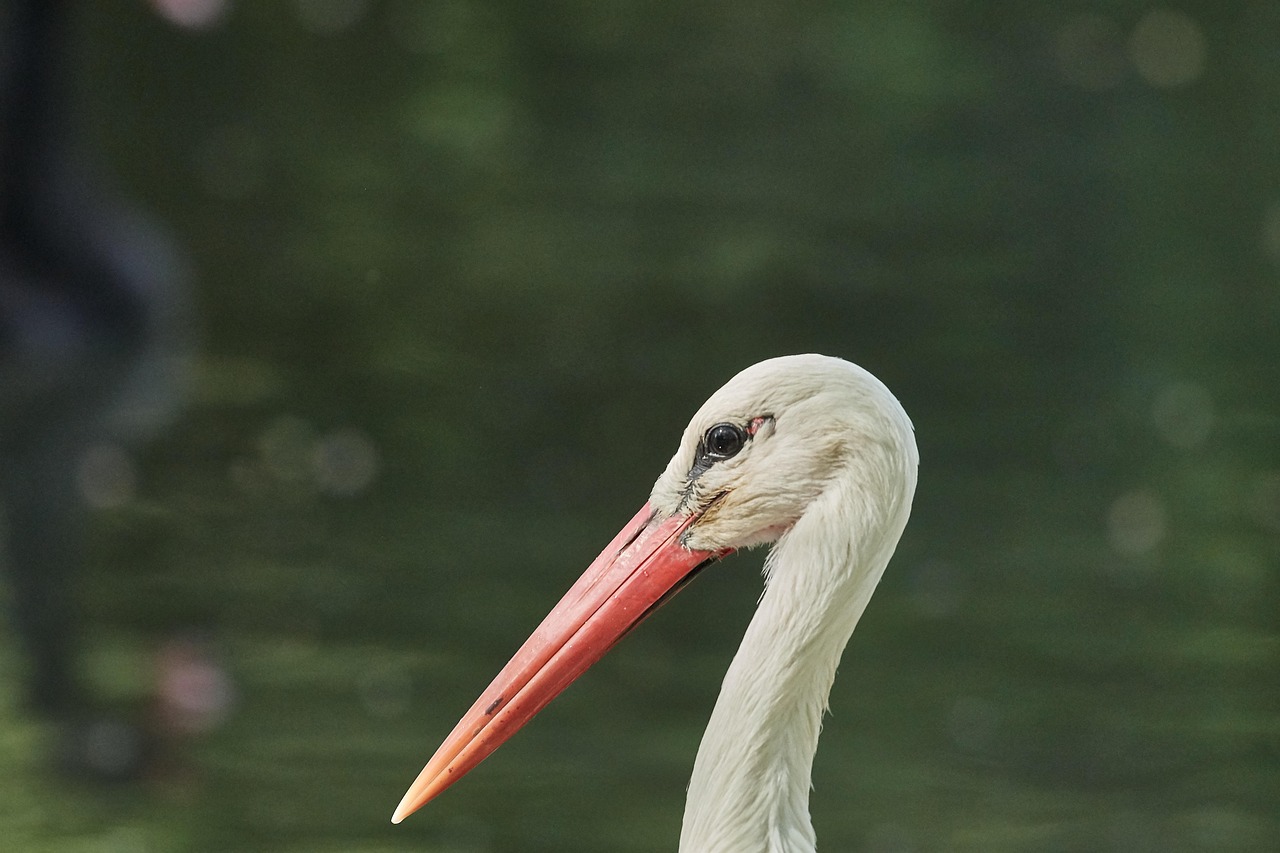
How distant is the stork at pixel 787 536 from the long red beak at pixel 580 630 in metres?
0.10

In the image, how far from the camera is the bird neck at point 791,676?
3391 millimetres

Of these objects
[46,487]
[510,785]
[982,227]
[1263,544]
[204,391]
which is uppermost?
[982,227]

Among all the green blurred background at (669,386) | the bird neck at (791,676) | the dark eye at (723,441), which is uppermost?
the green blurred background at (669,386)

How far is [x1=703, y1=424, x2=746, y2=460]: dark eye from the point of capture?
348 cm

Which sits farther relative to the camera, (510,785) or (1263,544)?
(1263,544)

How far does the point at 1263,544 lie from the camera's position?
27.4 ft

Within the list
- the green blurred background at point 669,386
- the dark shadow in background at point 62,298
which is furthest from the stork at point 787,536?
the dark shadow in background at point 62,298

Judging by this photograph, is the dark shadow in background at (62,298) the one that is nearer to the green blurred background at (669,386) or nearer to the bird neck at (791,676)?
the green blurred background at (669,386)

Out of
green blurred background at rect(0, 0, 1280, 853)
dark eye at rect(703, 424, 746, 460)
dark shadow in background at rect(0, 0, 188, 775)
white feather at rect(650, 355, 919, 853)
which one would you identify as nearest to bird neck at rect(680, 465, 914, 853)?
white feather at rect(650, 355, 919, 853)

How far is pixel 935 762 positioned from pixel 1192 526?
261cm

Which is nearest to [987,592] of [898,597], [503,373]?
[898,597]

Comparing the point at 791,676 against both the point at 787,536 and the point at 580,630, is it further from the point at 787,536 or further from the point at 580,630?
the point at 580,630

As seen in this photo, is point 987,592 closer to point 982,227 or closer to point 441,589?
point 441,589

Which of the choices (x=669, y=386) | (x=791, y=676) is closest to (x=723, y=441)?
(x=791, y=676)
